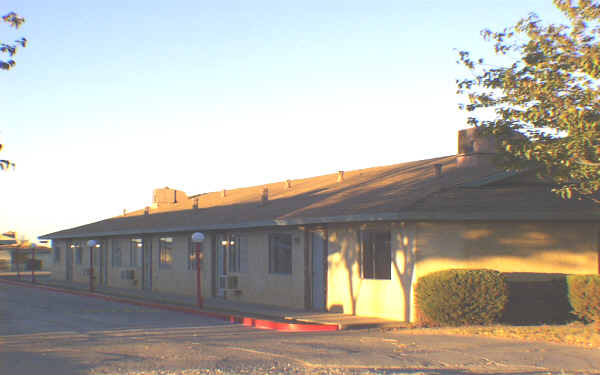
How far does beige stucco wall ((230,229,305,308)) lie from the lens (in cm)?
1948

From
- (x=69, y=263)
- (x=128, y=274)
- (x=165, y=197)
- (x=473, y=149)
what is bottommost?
(x=128, y=274)

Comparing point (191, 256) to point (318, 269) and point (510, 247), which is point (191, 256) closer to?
point (318, 269)

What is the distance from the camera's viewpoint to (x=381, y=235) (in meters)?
16.9

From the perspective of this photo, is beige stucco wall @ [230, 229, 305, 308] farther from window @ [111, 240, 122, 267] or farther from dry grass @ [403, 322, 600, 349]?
window @ [111, 240, 122, 267]

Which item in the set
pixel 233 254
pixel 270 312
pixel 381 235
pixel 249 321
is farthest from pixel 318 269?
pixel 233 254

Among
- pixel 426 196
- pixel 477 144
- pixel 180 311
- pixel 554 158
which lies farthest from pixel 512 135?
pixel 180 311

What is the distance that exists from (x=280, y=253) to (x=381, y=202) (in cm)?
442

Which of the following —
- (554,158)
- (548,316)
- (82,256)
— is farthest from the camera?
(82,256)

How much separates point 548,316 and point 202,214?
15.8 metres

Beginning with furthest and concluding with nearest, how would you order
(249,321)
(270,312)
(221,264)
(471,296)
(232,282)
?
(221,264) → (232,282) → (270,312) → (249,321) → (471,296)

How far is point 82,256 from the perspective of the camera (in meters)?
36.6

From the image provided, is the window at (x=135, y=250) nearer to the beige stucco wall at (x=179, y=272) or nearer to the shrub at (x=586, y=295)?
the beige stucco wall at (x=179, y=272)

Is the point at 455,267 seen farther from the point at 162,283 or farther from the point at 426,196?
the point at 162,283

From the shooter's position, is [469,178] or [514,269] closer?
[514,269]
